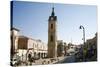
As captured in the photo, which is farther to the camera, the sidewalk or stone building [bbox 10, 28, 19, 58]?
the sidewalk

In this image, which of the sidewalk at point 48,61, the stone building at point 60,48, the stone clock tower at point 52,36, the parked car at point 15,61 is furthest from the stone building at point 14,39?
the stone building at point 60,48

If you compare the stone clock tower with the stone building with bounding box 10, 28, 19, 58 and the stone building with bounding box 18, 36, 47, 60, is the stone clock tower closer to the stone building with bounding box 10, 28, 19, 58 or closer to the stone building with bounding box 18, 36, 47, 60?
the stone building with bounding box 18, 36, 47, 60

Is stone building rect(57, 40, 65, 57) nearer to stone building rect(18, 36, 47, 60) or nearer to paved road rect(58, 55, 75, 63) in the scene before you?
paved road rect(58, 55, 75, 63)

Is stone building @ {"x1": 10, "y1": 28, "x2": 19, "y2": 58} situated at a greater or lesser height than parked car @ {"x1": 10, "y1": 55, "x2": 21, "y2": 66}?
greater

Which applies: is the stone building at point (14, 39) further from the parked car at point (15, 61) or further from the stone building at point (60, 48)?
the stone building at point (60, 48)

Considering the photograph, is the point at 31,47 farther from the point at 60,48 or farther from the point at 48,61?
the point at 60,48

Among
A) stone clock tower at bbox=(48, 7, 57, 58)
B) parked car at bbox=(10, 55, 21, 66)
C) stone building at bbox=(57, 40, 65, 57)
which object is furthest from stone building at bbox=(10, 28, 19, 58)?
Result: stone building at bbox=(57, 40, 65, 57)

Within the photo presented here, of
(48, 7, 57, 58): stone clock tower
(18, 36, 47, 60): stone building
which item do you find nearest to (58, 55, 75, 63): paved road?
(48, 7, 57, 58): stone clock tower

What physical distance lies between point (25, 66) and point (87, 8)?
116cm

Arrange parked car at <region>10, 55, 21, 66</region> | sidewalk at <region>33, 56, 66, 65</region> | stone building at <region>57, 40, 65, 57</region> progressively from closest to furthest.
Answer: parked car at <region>10, 55, 21, 66</region> < sidewalk at <region>33, 56, 66, 65</region> < stone building at <region>57, 40, 65, 57</region>

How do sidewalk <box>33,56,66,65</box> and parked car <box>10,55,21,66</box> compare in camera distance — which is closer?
parked car <box>10,55,21,66</box>

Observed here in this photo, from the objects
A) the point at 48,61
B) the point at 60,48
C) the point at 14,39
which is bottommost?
the point at 48,61

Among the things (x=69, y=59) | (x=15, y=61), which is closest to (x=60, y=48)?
(x=69, y=59)

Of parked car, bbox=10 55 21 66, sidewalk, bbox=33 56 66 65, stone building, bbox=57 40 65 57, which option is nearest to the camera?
parked car, bbox=10 55 21 66
